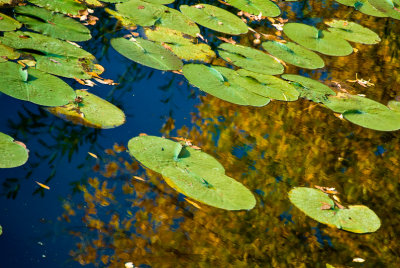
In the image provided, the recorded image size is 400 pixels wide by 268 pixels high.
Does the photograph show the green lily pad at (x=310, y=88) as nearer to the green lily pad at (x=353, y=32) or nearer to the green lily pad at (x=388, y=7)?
the green lily pad at (x=353, y=32)

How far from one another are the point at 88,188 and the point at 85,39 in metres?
1.28

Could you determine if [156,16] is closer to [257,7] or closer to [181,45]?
[181,45]

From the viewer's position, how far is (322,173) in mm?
2309

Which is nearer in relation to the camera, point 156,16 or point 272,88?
point 272,88

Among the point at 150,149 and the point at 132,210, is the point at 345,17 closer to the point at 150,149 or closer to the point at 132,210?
the point at 150,149

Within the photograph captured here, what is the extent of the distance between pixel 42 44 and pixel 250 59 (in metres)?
1.27

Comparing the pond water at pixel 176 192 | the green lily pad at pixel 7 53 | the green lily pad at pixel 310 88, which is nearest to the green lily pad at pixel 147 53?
the pond water at pixel 176 192

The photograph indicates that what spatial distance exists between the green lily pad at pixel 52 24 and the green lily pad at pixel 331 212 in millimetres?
1626

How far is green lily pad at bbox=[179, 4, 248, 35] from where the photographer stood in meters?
3.37

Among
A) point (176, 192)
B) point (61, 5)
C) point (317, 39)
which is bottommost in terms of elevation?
point (176, 192)

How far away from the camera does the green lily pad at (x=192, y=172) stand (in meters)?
1.92

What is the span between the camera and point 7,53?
8.10 ft

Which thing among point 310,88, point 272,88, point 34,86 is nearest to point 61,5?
point 34,86

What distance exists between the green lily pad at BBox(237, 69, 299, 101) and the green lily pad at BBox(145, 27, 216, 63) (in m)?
0.30
